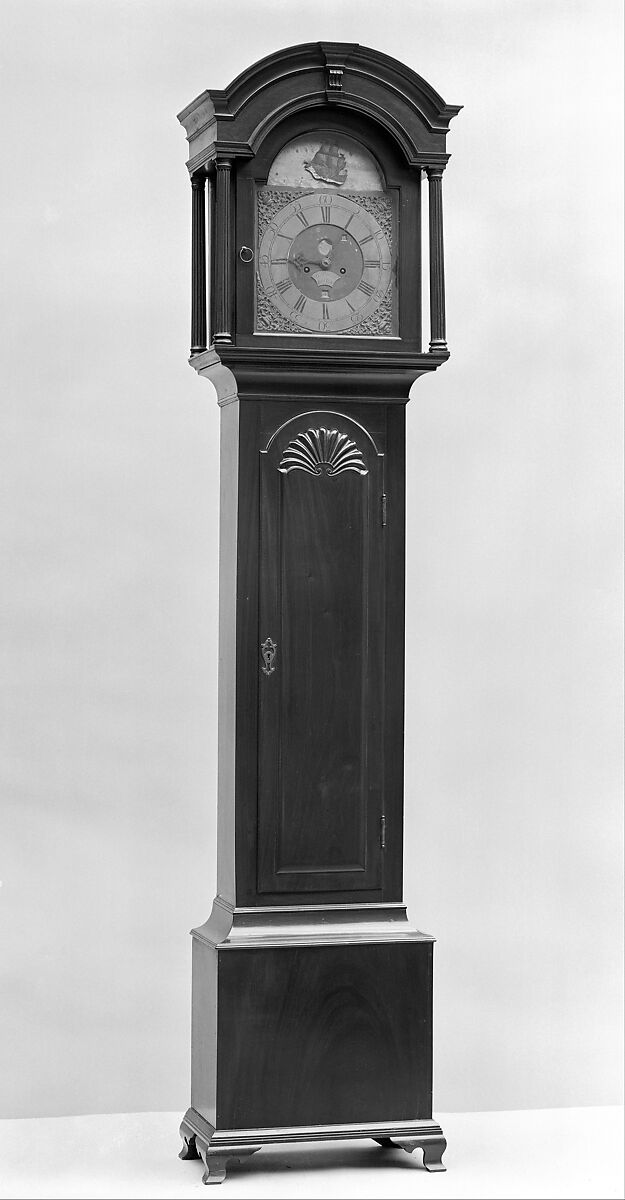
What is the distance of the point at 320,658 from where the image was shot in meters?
4.81

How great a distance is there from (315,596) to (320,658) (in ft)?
0.48

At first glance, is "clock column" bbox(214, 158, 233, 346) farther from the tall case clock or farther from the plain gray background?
the plain gray background

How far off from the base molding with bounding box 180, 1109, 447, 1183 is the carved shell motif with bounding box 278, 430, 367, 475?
152 cm

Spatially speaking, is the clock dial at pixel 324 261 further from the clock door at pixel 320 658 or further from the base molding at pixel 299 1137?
the base molding at pixel 299 1137

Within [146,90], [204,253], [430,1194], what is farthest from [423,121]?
[430,1194]

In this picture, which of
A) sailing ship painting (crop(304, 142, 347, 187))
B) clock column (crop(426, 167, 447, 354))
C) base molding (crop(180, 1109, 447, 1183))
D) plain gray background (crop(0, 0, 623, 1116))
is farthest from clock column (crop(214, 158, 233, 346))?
base molding (crop(180, 1109, 447, 1183))

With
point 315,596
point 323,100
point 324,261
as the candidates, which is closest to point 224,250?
point 324,261

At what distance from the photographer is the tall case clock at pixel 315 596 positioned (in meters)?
4.70

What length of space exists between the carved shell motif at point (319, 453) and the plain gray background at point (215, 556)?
911 mm

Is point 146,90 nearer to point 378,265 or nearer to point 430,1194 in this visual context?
point 378,265

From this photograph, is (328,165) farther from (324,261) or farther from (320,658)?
(320,658)

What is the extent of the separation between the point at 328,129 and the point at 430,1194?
2.44 meters

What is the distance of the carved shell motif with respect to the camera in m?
4.80

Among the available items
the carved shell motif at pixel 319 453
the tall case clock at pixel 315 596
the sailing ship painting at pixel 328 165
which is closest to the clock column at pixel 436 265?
the tall case clock at pixel 315 596
